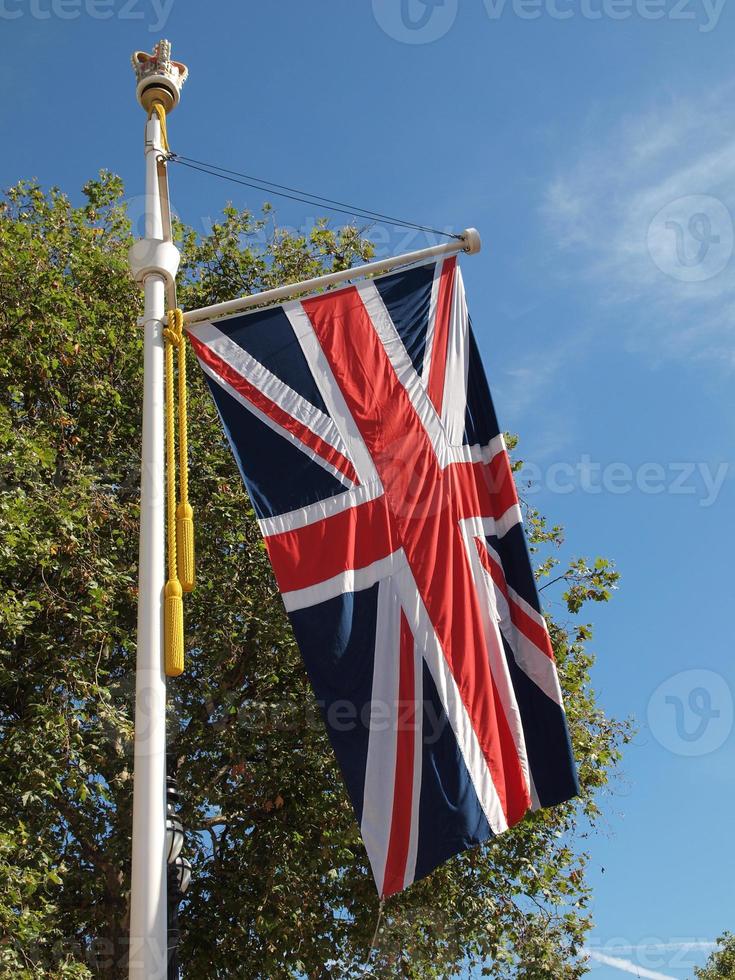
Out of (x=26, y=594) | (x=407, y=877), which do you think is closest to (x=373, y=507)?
(x=407, y=877)

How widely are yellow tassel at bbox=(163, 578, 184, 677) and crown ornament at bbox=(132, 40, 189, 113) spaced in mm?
3368

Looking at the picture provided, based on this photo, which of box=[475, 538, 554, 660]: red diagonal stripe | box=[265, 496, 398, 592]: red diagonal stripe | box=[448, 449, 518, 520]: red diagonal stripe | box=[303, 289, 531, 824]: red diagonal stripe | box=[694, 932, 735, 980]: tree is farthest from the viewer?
box=[694, 932, 735, 980]: tree

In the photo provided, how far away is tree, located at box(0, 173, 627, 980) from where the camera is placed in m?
9.86

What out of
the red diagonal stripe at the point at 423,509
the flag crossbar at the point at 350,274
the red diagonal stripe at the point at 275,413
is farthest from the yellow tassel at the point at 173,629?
the flag crossbar at the point at 350,274

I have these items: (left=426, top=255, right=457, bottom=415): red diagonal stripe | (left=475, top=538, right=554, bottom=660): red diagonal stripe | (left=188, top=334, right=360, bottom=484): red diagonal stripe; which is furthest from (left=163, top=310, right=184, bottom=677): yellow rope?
(left=475, top=538, right=554, bottom=660): red diagonal stripe

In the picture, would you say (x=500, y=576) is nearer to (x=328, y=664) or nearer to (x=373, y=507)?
(x=373, y=507)

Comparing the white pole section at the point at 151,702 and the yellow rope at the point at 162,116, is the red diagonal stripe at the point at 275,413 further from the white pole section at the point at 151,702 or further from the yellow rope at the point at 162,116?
the yellow rope at the point at 162,116

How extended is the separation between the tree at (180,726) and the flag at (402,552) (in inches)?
151

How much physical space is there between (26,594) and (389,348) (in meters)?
5.47

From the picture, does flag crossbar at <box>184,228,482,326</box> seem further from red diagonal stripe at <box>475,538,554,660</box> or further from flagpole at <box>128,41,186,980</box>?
red diagonal stripe at <box>475,538,554,660</box>

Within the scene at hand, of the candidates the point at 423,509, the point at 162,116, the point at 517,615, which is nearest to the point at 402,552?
the point at 423,509

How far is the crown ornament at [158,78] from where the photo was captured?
6.63 meters

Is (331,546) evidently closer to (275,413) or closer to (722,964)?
(275,413)

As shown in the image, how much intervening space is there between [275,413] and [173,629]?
154 centimetres
